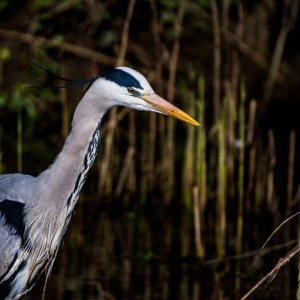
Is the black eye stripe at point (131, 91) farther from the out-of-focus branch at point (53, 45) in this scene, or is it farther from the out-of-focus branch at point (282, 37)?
the out-of-focus branch at point (282, 37)

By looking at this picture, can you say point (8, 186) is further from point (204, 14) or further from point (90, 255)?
point (204, 14)

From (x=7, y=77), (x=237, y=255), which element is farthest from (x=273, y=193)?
(x=7, y=77)

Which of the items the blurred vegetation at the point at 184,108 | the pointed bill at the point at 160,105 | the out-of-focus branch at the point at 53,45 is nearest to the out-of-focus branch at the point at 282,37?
the blurred vegetation at the point at 184,108

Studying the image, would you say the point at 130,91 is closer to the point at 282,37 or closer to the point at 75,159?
the point at 75,159

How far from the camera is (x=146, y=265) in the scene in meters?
6.59

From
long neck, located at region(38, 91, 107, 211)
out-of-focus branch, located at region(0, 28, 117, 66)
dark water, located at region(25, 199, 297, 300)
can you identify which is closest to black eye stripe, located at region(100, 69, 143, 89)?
long neck, located at region(38, 91, 107, 211)

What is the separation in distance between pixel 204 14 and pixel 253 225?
3.23m

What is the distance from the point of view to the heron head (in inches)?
185

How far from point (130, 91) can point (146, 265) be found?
82.7 inches

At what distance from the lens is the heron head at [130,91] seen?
4.70 metres

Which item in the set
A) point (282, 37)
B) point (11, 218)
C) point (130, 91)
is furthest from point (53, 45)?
point (130, 91)

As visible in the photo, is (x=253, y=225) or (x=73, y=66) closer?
(x=253, y=225)

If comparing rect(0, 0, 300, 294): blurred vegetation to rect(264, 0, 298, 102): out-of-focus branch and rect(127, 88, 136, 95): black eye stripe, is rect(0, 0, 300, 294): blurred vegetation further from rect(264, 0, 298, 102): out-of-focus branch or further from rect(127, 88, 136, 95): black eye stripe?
rect(127, 88, 136, 95): black eye stripe

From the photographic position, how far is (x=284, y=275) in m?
6.43
